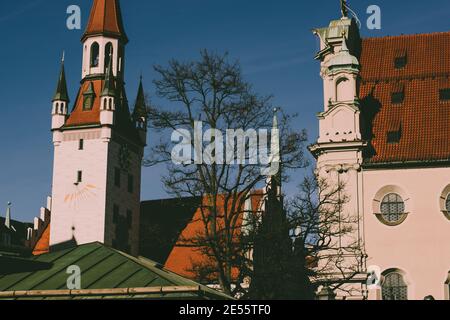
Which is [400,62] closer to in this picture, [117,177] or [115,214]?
[117,177]

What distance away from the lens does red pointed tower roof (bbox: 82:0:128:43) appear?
196ft

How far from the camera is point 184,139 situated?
33.1 meters

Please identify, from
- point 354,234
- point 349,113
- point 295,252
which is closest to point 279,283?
point 295,252

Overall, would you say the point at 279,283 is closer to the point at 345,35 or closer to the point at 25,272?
the point at 25,272

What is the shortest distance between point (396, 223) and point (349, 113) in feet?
21.2

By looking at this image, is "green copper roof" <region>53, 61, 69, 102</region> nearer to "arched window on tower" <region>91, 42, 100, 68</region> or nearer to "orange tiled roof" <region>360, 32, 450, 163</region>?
"arched window on tower" <region>91, 42, 100, 68</region>

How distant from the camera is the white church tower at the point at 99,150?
180 feet

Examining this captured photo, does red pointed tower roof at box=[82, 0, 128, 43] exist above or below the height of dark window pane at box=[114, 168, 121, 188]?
above

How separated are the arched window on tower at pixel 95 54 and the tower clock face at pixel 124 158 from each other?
6649 mm

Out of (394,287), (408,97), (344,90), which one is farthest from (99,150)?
(394,287)

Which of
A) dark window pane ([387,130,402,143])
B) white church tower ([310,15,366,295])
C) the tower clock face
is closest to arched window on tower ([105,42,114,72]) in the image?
the tower clock face

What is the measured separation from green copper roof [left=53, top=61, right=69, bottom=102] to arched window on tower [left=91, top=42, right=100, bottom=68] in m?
2.24

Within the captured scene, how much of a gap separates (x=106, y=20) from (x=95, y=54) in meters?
2.66

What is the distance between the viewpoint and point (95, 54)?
60156mm
